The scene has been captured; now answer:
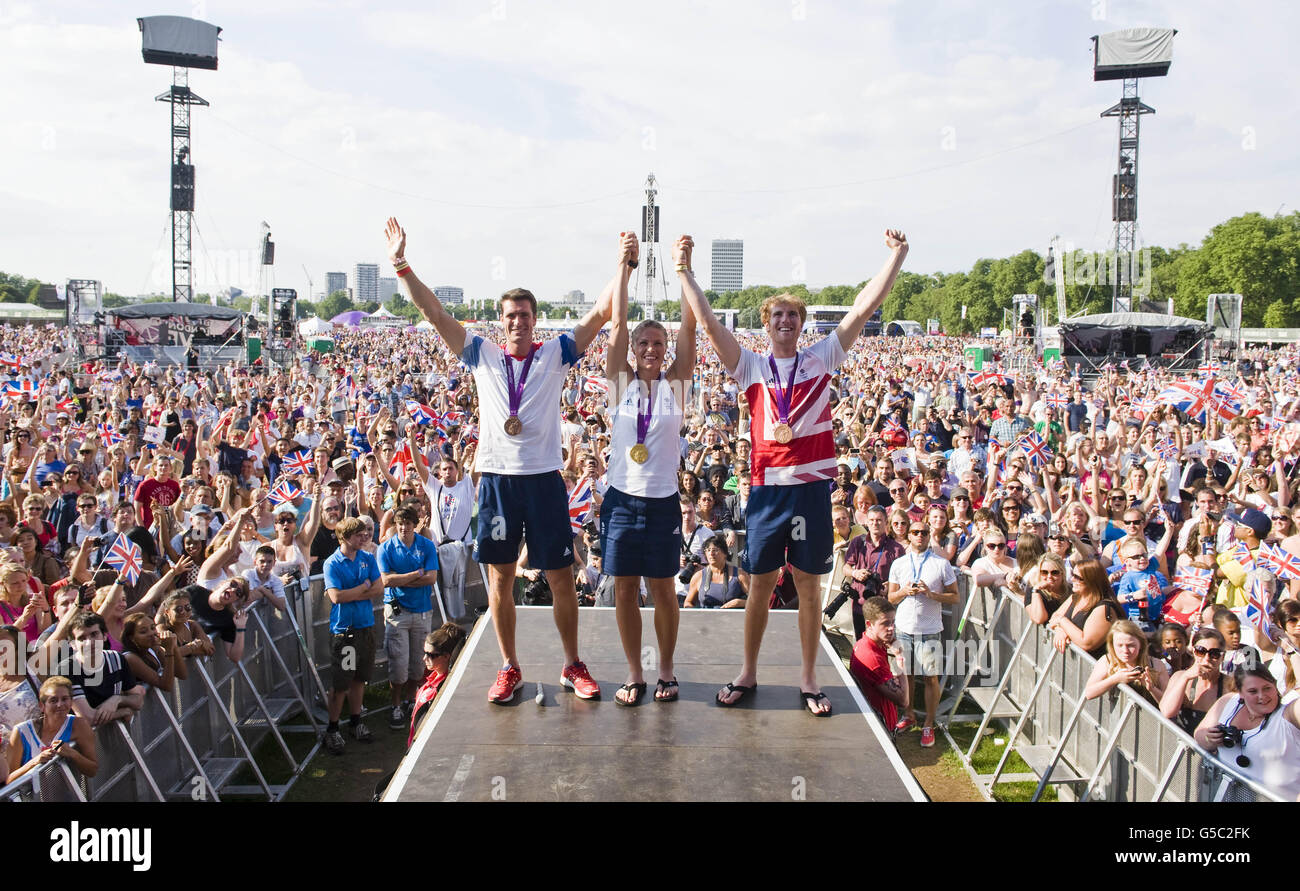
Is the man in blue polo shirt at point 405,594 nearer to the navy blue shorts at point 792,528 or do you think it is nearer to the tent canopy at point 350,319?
the navy blue shorts at point 792,528

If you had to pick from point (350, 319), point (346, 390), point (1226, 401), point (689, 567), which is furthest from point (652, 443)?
point (350, 319)

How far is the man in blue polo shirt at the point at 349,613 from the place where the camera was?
7.60 meters

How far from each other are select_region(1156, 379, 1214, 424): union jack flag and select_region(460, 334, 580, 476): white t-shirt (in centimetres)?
1253

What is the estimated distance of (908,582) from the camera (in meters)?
7.93

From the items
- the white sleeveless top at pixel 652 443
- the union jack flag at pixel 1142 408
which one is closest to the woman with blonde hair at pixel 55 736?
the white sleeveless top at pixel 652 443

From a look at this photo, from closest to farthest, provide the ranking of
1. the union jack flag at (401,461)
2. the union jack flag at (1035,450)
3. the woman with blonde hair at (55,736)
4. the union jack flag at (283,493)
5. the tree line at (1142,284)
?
the woman with blonde hair at (55,736)
the union jack flag at (283,493)
the union jack flag at (401,461)
the union jack flag at (1035,450)
the tree line at (1142,284)

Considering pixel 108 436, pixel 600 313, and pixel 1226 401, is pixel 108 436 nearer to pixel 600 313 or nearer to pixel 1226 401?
pixel 600 313

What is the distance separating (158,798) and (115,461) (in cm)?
632

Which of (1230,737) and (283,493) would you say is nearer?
(1230,737)

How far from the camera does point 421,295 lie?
14.7ft

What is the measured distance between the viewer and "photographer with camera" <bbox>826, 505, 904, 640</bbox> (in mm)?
8211

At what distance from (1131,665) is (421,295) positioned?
4.41 meters

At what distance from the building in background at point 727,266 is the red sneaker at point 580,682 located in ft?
509
